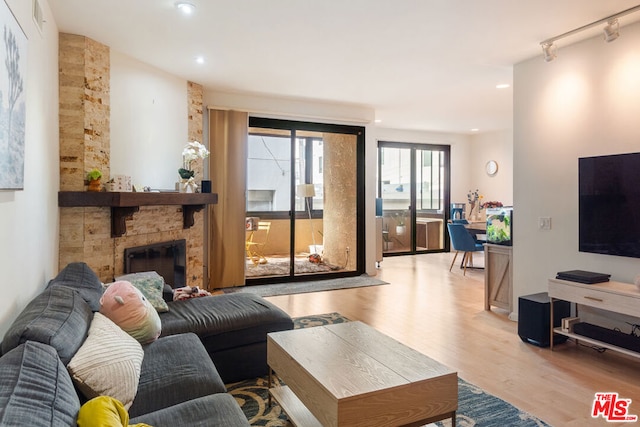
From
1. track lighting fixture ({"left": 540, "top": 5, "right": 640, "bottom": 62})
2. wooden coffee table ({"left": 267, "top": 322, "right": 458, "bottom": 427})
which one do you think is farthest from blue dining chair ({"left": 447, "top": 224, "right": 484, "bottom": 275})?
wooden coffee table ({"left": 267, "top": 322, "right": 458, "bottom": 427})

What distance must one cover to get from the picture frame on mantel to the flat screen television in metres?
3.98

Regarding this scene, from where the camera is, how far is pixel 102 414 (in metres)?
1.21

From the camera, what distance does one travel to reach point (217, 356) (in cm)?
267

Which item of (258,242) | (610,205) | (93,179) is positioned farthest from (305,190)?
(610,205)

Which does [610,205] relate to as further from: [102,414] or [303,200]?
[303,200]

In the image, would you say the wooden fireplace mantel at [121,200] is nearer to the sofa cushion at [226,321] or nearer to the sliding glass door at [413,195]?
the sofa cushion at [226,321]

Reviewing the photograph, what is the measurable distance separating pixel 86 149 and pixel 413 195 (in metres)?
6.65

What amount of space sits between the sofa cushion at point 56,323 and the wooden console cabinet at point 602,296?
3334mm

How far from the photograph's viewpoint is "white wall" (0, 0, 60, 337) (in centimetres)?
193

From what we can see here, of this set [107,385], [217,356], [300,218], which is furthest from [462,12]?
[300,218]

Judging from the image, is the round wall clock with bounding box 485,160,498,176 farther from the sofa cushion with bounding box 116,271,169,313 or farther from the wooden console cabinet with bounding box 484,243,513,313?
the sofa cushion with bounding box 116,271,169,313

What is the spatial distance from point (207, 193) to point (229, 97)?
1.55 metres

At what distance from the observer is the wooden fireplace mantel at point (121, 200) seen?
332 cm

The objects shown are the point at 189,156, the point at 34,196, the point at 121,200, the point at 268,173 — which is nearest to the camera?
the point at 34,196
